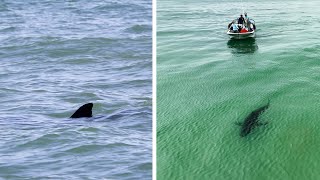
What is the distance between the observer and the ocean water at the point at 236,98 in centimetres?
831

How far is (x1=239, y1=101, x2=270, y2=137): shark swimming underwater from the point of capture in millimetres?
9414

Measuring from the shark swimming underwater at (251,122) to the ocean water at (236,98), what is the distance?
0.10 meters

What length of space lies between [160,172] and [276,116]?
9.12 feet

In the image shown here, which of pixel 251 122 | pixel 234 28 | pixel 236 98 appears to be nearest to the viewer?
pixel 251 122

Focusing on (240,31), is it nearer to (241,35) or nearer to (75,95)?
(241,35)

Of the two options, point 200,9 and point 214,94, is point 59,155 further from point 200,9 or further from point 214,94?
point 200,9

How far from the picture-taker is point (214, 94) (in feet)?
37.7

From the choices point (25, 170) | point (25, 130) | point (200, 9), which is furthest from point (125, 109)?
point (200, 9)

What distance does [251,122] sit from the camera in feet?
32.0

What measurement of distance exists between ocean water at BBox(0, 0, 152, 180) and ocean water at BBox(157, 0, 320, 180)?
0.48 meters

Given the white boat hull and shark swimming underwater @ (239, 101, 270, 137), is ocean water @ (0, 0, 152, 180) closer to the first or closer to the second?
shark swimming underwater @ (239, 101, 270, 137)

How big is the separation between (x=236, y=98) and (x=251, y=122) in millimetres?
1456

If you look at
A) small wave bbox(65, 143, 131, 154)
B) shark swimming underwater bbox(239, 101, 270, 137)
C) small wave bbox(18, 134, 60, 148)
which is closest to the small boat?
shark swimming underwater bbox(239, 101, 270, 137)

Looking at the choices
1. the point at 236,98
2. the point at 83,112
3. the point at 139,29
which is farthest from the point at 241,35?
the point at 83,112
